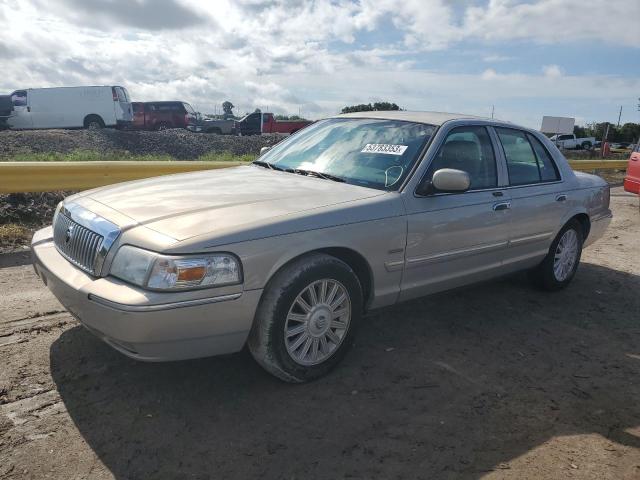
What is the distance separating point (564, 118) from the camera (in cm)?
2752

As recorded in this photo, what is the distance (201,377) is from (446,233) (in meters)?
1.92

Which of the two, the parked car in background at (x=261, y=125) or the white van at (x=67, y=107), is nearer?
the white van at (x=67, y=107)

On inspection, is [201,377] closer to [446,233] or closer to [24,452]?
[24,452]

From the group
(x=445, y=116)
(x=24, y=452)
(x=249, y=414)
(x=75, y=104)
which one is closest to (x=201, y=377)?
(x=249, y=414)

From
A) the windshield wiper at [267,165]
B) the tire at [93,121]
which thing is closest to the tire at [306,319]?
the windshield wiper at [267,165]

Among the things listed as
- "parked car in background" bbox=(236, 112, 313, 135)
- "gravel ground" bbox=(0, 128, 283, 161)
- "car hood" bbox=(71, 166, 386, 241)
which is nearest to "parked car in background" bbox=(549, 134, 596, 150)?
"parked car in background" bbox=(236, 112, 313, 135)

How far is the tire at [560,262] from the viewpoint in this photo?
5215mm

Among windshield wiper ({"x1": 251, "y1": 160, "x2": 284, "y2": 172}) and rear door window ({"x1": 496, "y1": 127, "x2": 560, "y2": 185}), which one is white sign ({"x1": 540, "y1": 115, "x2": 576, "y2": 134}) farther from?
windshield wiper ({"x1": 251, "y1": 160, "x2": 284, "y2": 172})

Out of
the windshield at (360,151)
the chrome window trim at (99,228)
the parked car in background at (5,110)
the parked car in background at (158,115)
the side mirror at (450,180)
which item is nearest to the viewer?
the chrome window trim at (99,228)

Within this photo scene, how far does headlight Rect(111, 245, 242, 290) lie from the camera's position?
8.97 ft

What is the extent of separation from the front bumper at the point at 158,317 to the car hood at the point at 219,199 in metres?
0.34

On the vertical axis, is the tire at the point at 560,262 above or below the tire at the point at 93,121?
below

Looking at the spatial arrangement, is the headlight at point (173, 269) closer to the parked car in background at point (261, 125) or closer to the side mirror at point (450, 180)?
the side mirror at point (450, 180)

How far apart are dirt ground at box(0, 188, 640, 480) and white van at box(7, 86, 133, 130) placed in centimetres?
2137
